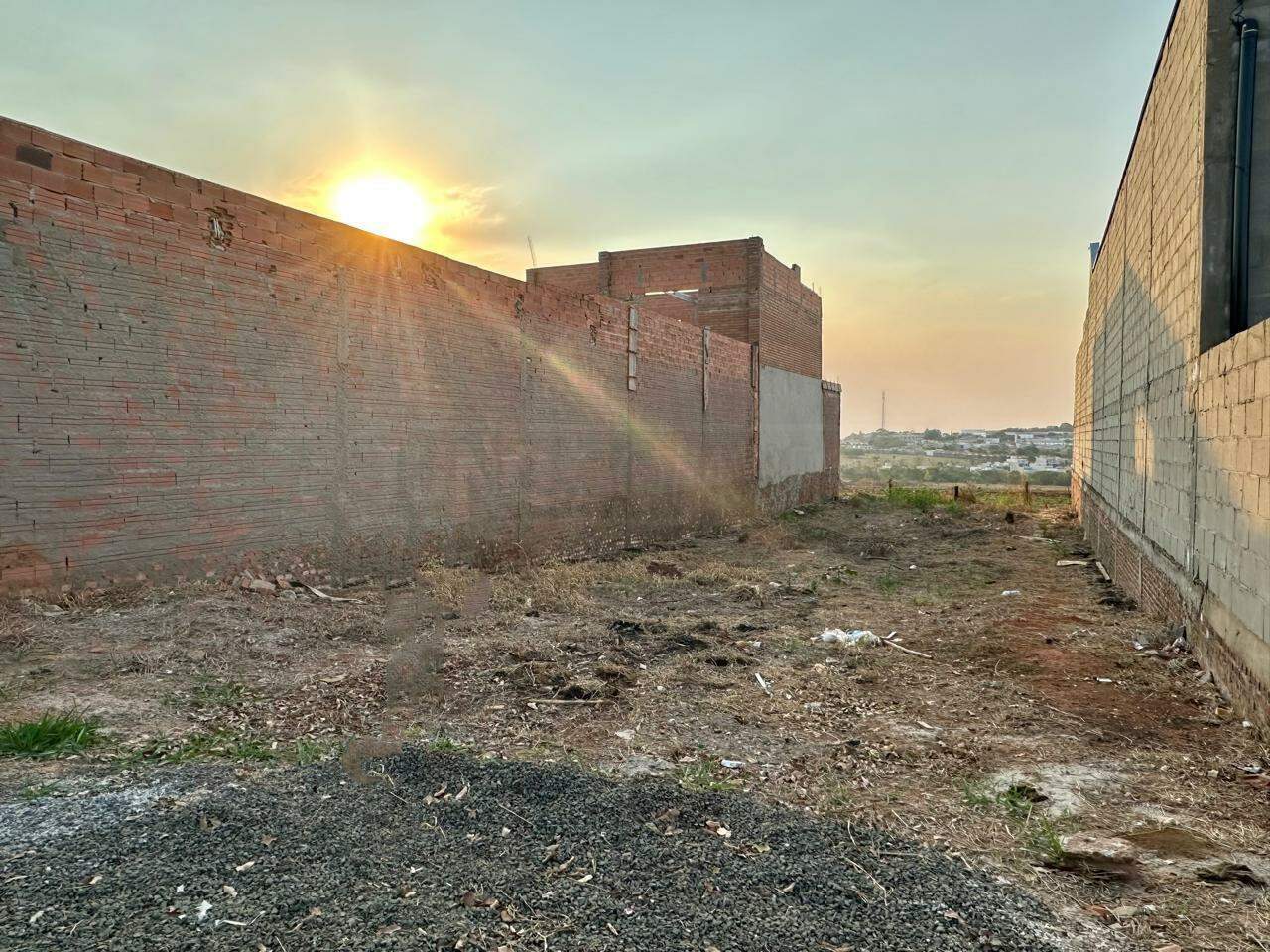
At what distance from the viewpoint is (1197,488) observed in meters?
5.49

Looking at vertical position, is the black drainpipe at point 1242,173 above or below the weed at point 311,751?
above

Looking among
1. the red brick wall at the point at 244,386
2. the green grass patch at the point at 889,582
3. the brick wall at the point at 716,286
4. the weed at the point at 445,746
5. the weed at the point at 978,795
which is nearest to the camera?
the weed at the point at 978,795

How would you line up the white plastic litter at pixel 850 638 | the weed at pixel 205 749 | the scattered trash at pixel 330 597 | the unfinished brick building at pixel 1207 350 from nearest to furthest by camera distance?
the weed at pixel 205 749, the unfinished brick building at pixel 1207 350, the white plastic litter at pixel 850 638, the scattered trash at pixel 330 597

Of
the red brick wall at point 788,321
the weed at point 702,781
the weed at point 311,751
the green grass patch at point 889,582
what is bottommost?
the green grass patch at point 889,582

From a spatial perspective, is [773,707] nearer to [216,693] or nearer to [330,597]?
[216,693]

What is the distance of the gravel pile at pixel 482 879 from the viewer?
239cm

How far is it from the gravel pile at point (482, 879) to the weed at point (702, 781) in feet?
0.57

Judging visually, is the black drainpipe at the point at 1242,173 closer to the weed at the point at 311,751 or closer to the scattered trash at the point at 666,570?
the weed at the point at 311,751

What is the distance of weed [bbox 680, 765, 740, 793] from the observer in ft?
11.8

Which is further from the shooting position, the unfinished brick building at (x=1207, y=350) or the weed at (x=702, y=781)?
the unfinished brick building at (x=1207, y=350)

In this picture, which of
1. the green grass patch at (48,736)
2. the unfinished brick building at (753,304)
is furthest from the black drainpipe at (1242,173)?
the unfinished brick building at (753,304)

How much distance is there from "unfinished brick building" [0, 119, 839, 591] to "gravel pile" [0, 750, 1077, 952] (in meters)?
3.62

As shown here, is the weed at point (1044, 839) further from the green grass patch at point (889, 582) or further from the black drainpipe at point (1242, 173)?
the green grass patch at point (889, 582)

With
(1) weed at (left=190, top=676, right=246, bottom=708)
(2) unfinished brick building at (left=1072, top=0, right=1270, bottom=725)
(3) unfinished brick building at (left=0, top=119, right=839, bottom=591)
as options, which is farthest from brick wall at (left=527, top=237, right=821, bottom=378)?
(1) weed at (left=190, top=676, right=246, bottom=708)
